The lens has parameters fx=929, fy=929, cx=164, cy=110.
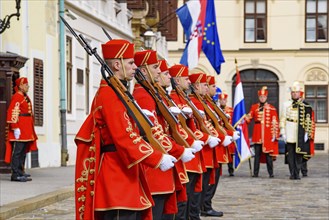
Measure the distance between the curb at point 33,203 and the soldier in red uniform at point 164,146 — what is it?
370cm

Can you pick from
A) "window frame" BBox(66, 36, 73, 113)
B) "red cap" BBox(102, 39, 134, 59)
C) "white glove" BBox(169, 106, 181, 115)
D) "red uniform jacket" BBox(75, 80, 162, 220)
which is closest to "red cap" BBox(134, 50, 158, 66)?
"white glove" BBox(169, 106, 181, 115)

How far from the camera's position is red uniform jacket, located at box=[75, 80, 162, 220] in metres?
6.57

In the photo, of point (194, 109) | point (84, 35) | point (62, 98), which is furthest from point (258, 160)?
point (194, 109)

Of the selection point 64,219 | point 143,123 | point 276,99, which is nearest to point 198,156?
point 64,219

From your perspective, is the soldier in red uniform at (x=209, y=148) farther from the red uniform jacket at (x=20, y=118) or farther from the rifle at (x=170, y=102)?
the red uniform jacket at (x=20, y=118)

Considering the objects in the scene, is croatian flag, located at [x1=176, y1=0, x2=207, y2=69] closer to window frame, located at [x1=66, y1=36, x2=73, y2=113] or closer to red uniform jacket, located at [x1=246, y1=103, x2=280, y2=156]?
red uniform jacket, located at [x1=246, y1=103, x2=280, y2=156]

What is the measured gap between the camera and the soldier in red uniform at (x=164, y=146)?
7.52 metres

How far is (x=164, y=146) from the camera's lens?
7445 millimetres

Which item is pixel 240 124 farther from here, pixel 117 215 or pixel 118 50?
pixel 117 215

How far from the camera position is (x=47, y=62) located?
2175 centimetres

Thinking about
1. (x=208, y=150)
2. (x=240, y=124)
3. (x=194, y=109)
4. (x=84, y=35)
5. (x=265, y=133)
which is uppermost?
(x=84, y=35)

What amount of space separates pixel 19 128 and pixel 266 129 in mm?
7138

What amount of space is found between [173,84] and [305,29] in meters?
39.2

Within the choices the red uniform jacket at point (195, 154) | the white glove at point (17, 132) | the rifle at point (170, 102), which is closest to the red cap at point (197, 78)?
the red uniform jacket at point (195, 154)
